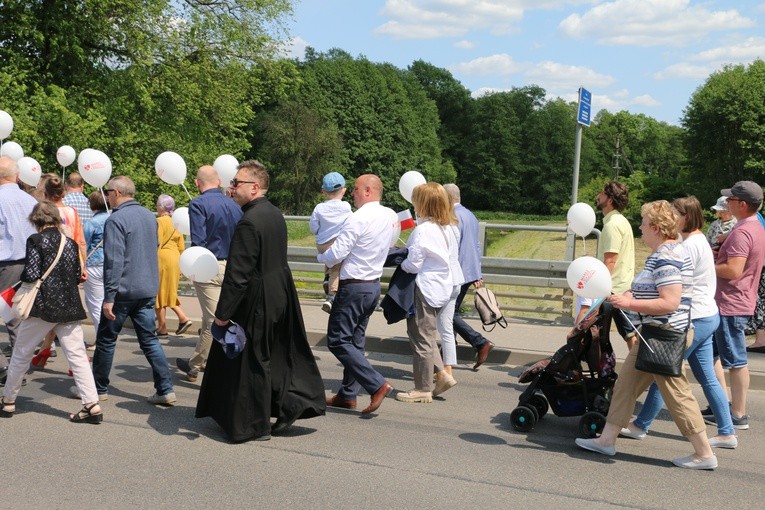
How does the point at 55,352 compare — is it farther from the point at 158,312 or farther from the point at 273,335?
the point at 273,335

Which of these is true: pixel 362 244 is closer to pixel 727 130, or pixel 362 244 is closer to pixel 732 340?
pixel 732 340

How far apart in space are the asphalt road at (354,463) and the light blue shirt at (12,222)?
129 cm

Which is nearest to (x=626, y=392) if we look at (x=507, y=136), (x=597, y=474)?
(x=597, y=474)

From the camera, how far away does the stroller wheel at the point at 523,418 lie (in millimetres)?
6396

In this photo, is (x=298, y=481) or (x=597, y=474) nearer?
(x=298, y=481)

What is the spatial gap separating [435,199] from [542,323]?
15.6 feet

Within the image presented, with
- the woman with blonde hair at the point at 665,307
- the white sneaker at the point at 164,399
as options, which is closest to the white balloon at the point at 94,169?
the white sneaker at the point at 164,399

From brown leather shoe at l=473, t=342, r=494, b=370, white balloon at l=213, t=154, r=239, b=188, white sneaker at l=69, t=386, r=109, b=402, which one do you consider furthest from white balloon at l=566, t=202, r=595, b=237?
white sneaker at l=69, t=386, r=109, b=402

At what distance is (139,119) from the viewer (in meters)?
27.8

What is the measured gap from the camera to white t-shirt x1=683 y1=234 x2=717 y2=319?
234 inches

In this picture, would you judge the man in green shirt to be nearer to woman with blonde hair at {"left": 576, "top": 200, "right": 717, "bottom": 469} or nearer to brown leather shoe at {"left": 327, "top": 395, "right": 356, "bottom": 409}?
woman with blonde hair at {"left": 576, "top": 200, "right": 717, "bottom": 469}

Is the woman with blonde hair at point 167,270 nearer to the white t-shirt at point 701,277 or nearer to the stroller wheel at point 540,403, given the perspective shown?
the stroller wheel at point 540,403

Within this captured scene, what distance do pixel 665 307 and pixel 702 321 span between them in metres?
0.77

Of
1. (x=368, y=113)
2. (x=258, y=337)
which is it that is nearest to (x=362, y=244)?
(x=258, y=337)
